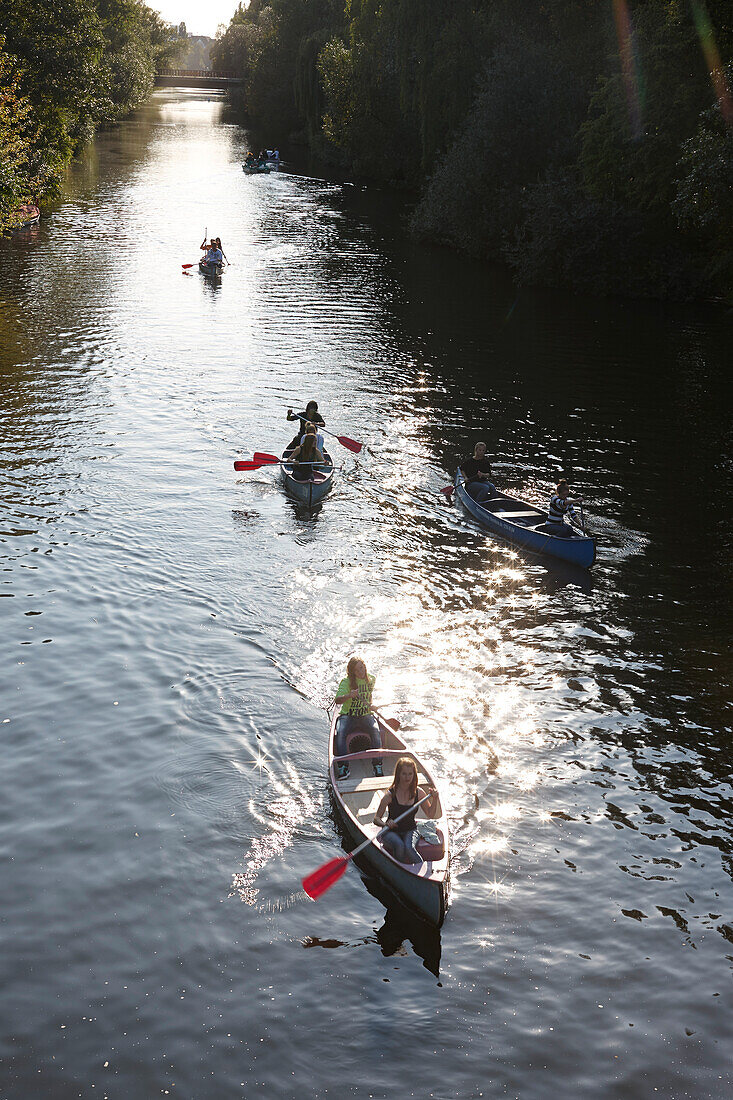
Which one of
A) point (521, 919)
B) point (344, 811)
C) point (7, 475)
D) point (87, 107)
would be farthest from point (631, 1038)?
point (87, 107)

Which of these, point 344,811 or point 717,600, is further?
point 717,600

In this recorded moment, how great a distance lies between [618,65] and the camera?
41.7 m

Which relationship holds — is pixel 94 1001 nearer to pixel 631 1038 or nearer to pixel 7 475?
pixel 631 1038

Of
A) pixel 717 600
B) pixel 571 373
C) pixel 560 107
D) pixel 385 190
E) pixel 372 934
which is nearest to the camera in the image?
pixel 372 934

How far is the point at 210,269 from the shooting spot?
46281mm

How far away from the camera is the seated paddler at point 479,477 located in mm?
22698

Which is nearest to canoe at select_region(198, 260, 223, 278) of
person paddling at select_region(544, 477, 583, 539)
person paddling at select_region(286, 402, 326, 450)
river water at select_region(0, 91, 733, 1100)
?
river water at select_region(0, 91, 733, 1100)

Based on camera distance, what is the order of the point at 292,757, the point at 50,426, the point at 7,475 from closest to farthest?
the point at 292,757 < the point at 7,475 < the point at 50,426

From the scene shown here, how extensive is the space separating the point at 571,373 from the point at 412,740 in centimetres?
2291

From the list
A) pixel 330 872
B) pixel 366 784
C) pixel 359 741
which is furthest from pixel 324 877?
pixel 359 741

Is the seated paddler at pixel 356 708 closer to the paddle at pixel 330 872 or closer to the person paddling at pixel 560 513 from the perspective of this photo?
the paddle at pixel 330 872

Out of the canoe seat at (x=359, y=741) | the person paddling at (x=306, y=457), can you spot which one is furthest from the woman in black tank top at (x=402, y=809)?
the person paddling at (x=306, y=457)

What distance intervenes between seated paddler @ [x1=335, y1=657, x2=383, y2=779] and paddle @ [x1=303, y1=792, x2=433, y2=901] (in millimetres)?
2231

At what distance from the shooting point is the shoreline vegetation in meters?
36.2
